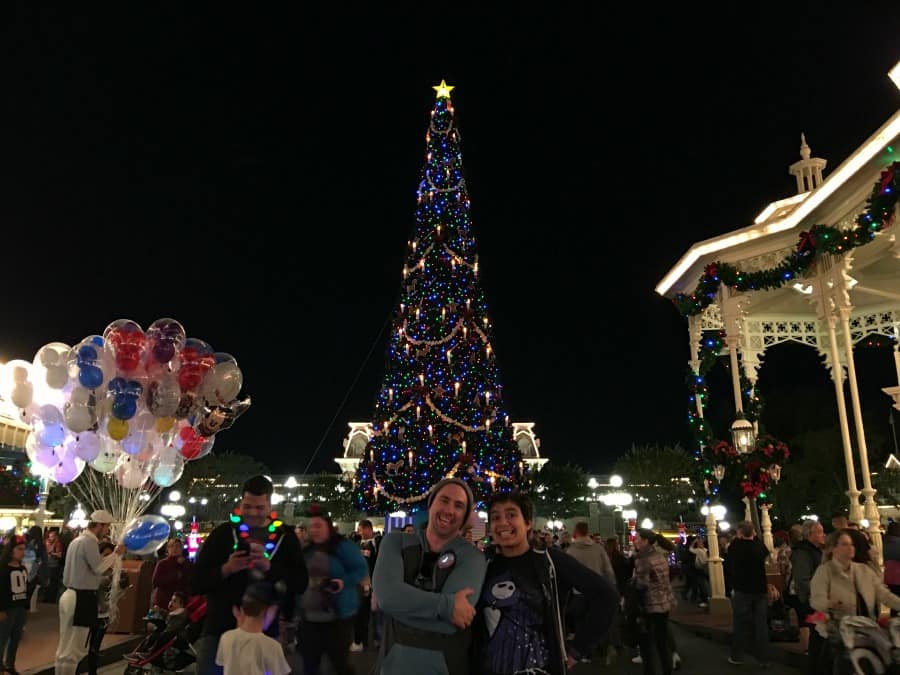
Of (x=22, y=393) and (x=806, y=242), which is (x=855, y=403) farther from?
(x=22, y=393)

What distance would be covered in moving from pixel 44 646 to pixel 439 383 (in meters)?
14.9

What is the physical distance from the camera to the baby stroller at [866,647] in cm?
561

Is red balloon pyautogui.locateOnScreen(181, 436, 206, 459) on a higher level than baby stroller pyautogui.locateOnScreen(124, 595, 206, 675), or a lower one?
higher

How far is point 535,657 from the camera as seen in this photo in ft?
10.2

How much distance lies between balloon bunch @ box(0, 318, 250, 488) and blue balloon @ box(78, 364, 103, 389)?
0.6 inches

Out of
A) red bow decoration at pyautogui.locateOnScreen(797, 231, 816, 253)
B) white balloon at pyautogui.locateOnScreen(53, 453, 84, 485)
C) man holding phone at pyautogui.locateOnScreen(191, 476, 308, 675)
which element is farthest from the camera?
red bow decoration at pyautogui.locateOnScreen(797, 231, 816, 253)

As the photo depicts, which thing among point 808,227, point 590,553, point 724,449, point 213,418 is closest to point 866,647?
point 590,553

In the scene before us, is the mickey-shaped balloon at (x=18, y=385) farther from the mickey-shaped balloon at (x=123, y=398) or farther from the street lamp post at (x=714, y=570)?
the street lamp post at (x=714, y=570)

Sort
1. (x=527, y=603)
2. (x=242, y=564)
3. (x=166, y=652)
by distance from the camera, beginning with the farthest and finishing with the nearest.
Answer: (x=166, y=652) → (x=242, y=564) → (x=527, y=603)

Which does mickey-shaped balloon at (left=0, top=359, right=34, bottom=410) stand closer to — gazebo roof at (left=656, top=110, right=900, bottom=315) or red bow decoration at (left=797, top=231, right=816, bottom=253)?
gazebo roof at (left=656, top=110, right=900, bottom=315)

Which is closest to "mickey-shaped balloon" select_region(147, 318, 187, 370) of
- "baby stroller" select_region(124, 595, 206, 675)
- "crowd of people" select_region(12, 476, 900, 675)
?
"crowd of people" select_region(12, 476, 900, 675)

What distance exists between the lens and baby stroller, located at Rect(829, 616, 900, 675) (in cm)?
561

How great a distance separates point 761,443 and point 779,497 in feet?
90.4

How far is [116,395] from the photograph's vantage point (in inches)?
402
